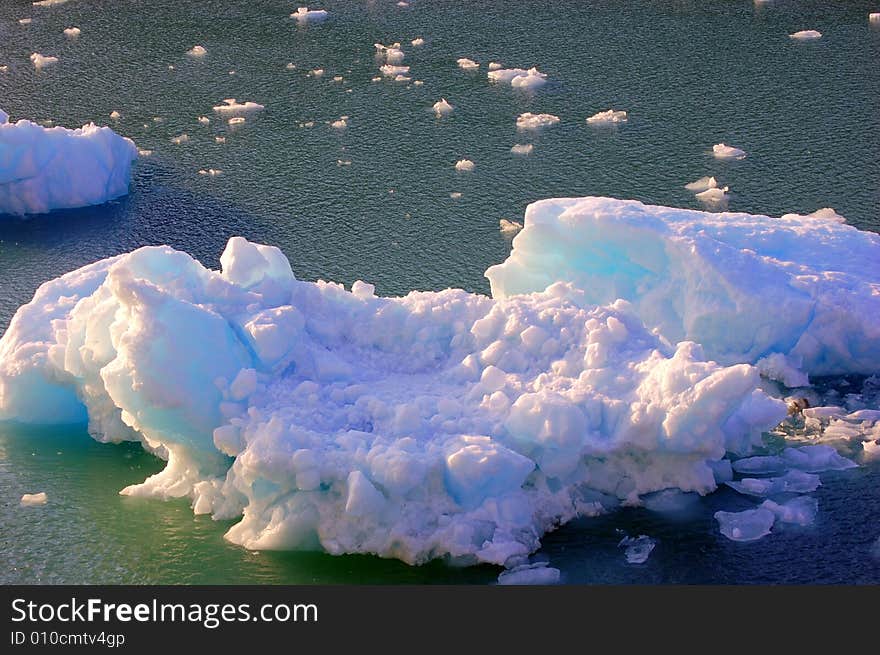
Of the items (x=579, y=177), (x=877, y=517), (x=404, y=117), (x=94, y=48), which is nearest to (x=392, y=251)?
(x=579, y=177)

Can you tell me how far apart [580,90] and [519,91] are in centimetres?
75

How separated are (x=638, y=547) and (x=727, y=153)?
23.1 feet

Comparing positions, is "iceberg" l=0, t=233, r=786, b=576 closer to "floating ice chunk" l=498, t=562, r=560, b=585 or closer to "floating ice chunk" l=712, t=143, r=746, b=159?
"floating ice chunk" l=498, t=562, r=560, b=585

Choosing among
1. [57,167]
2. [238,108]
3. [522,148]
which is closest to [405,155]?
[522,148]

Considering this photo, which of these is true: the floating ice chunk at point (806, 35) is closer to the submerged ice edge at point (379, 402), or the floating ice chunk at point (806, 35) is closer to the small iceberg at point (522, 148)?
the small iceberg at point (522, 148)

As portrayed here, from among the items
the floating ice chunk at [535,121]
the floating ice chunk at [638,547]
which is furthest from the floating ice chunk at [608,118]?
the floating ice chunk at [638,547]

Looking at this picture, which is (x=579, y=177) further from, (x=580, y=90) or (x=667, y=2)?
(x=667, y=2)

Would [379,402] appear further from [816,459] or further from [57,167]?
[57,167]

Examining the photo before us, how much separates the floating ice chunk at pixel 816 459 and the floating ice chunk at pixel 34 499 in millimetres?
5120

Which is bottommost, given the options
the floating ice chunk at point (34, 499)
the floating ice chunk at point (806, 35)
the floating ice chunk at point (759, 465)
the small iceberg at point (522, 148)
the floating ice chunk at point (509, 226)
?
the floating ice chunk at point (34, 499)

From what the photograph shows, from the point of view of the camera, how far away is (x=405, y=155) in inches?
590

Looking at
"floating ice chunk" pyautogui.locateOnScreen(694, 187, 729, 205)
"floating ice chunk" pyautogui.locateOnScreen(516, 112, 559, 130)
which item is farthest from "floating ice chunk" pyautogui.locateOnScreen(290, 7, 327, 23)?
"floating ice chunk" pyautogui.locateOnScreen(694, 187, 729, 205)

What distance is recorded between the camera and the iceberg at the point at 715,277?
10245mm

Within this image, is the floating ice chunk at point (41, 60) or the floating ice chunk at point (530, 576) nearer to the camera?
the floating ice chunk at point (530, 576)
